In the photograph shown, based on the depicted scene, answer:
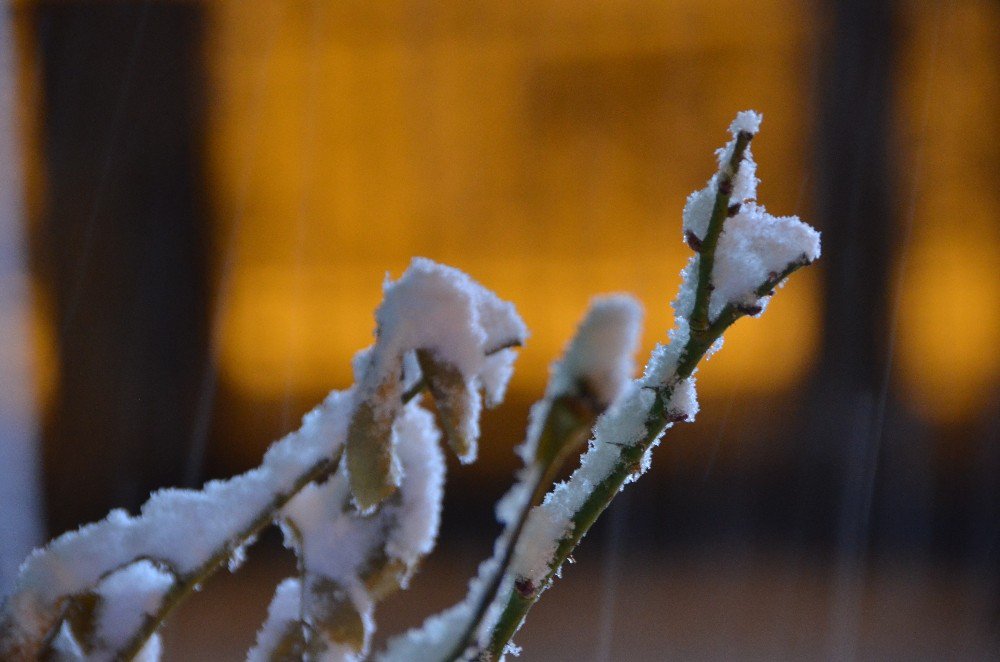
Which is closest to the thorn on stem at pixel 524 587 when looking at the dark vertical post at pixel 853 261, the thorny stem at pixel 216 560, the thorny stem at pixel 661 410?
the thorny stem at pixel 661 410

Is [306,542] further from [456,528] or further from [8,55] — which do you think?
[8,55]

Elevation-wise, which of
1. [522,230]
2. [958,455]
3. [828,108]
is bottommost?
[958,455]

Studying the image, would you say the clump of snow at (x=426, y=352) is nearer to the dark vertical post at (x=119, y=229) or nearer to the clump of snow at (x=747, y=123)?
the clump of snow at (x=747, y=123)

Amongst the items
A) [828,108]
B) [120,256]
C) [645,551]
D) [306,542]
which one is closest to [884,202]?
[828,108]

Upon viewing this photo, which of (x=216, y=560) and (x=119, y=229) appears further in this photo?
(x=119, y=229)

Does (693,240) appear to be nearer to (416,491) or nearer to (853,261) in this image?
(416,491)

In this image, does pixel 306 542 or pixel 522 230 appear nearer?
pixel 306 542

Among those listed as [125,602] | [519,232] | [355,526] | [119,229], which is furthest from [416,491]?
[119,229]
